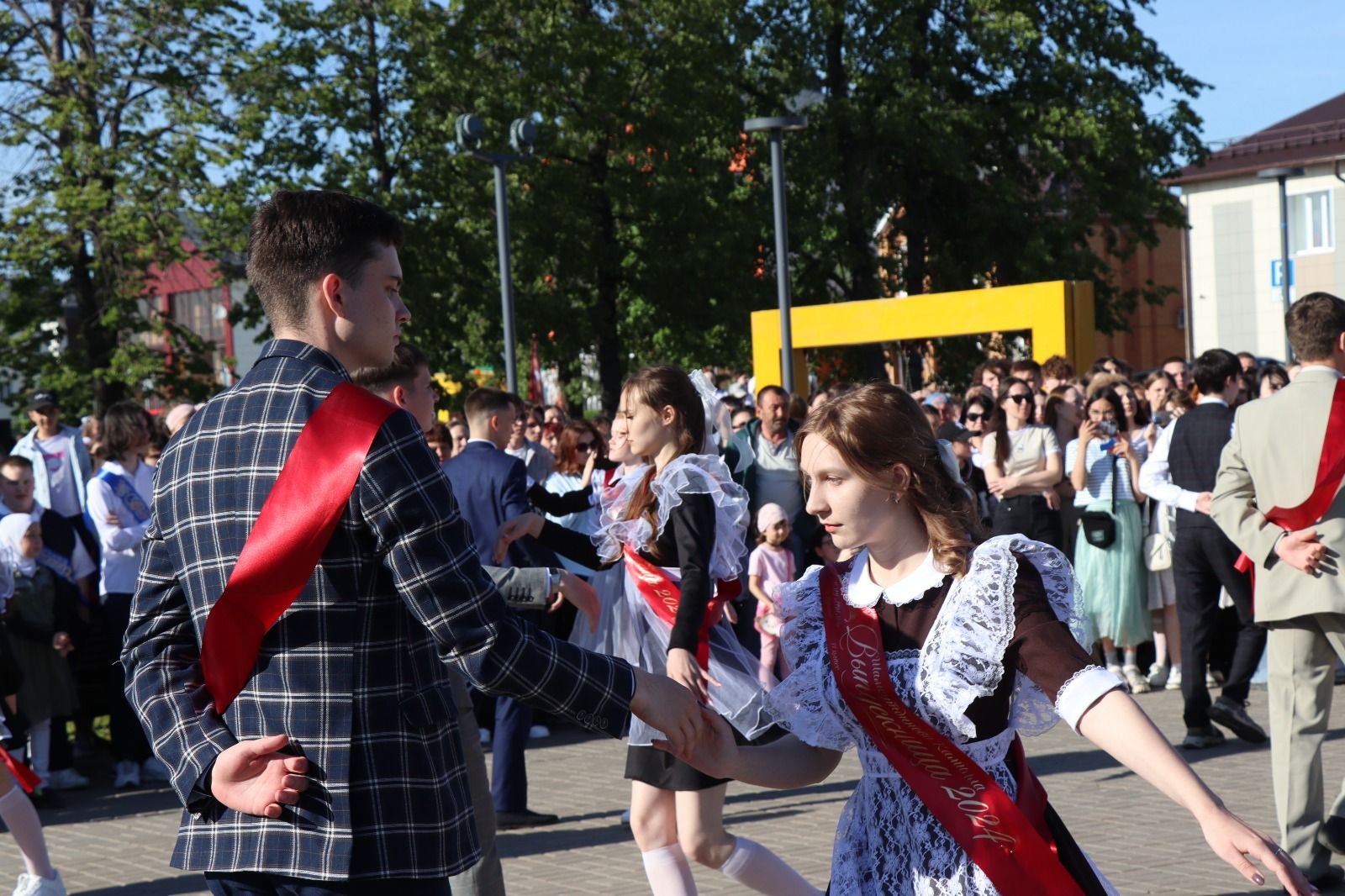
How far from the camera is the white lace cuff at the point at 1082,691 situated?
2930 millimetres

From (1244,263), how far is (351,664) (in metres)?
55.8

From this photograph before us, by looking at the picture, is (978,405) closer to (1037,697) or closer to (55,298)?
(1037,697)

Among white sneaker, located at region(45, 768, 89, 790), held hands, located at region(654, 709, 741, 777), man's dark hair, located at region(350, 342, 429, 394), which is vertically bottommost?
white sneaker, located at region(45, 768, 89, 790)

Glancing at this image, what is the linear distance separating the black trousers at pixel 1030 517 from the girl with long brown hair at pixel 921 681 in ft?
28.5

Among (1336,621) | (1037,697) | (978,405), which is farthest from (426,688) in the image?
(978,405)

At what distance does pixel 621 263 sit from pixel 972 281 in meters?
8.47

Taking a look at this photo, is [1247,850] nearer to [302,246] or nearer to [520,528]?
[302,246]

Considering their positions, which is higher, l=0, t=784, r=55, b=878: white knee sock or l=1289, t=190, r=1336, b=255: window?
l=1289, t=190, r=1336, b=255: window

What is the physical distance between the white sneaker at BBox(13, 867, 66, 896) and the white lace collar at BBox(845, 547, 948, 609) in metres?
4.65

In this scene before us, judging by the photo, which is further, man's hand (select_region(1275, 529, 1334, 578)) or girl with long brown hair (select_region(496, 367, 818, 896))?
man's hand (select_region(1275, 529, 1334, 578))

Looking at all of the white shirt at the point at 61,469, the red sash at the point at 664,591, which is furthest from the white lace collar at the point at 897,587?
the white shirt at the point at 61,469

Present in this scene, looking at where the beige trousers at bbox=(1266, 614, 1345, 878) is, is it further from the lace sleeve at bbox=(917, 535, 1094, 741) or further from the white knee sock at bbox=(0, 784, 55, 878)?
the white knee sock at bbox=(0, 784, 55, 878)

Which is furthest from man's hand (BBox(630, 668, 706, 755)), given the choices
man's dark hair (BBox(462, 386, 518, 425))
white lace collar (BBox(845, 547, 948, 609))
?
man's dark hair (BBox(462, 386, 518, 425))

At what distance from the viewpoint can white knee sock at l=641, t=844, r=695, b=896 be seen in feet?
17.5
